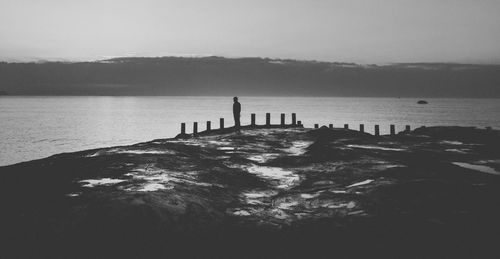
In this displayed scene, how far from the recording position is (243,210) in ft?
30.7

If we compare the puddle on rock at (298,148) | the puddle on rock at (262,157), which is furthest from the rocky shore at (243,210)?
the puddle on rock at (298,148)

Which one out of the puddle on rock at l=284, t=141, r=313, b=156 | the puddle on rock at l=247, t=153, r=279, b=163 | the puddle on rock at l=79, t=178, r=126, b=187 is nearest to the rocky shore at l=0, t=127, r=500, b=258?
the puddle on rock at l=79, t=178, r=126, b=187

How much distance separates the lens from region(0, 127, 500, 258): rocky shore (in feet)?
24.5

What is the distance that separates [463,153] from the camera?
62.9 ft

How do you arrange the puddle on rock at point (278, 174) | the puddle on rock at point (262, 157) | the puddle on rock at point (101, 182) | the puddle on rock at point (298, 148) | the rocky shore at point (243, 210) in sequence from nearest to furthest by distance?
the rocky shore at point (243, 210) → the puddle on rock at point (101, 182) → the puddle on rock at point (278, 174) → the puddle on rock at point (262, 157) → the puddle on rock at point (298, 148)

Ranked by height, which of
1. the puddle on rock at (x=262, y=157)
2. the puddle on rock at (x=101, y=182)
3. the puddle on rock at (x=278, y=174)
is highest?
the puddle on rock at (x=101, y=182)

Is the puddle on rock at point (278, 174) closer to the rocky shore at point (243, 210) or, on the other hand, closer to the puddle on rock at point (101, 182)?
the rocky shore at point (243, 210)

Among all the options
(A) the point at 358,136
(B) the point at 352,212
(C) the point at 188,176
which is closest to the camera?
(B) the point at 352,212

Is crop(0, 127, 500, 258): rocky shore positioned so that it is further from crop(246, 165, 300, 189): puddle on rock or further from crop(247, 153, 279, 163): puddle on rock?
crop(247, 153, 279, 163): puddle on rock

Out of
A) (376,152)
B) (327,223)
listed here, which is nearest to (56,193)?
(327,223)

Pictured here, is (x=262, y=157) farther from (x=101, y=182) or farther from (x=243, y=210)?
(x=243, y=210)

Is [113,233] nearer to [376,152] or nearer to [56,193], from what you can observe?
[56,193]

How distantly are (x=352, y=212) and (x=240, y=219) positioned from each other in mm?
2434

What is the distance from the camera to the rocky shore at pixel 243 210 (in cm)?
746
